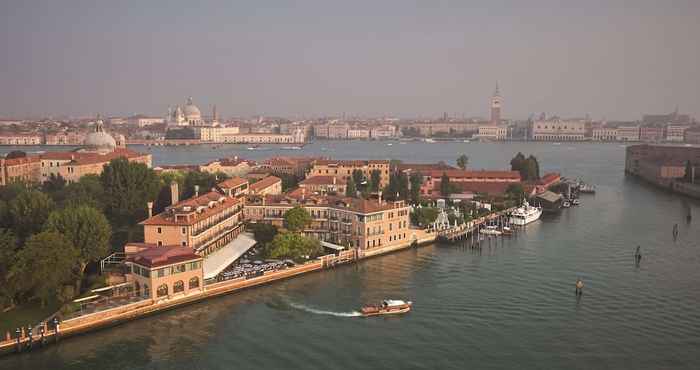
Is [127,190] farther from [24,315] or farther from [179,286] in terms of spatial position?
[24,315]

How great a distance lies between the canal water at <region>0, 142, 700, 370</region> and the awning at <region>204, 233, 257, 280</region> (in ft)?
3.76

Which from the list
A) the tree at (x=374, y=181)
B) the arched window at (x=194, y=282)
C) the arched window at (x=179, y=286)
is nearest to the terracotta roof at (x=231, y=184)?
the tree at (x=374, y=181)

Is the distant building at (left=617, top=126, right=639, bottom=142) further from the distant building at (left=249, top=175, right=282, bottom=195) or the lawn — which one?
the lawn

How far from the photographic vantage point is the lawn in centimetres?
955

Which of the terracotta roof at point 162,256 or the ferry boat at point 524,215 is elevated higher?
→ the terracotta roof at point 162,256

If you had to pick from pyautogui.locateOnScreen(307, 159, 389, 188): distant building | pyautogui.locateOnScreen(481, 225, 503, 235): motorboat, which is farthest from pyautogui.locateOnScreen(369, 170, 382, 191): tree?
pyautogui.locateOnScreen(481, 225, 503, 235): motorboat

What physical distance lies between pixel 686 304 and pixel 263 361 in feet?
26.1

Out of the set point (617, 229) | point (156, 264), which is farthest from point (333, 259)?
point (617, 229)

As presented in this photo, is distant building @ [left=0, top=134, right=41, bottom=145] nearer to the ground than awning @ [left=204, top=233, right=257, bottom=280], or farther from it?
farther from it

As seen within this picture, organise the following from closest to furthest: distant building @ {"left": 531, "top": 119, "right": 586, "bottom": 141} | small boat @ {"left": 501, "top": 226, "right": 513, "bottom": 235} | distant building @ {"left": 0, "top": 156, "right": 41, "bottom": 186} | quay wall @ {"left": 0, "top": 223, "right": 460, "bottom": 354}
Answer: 1. quay wall @ {"left": 0, "top": 223, "right": 460, "bottom": 354}
2. small boat @ {"left": 501, "top": 226, "right": 513, "bottom": 235}
3. distant building @ {"left": 0, "top": 156, "right": 41, "bottom": 186}
4. distant building @ {"left": 531, "top": 119, "right": 586, "bottom": 141}

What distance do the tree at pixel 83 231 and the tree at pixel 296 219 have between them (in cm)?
459

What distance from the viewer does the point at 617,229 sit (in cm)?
1878

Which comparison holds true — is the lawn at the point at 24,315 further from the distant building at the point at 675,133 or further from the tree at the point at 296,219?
the distant building at the point at 675,133

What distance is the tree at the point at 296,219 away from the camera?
15.2 metres
